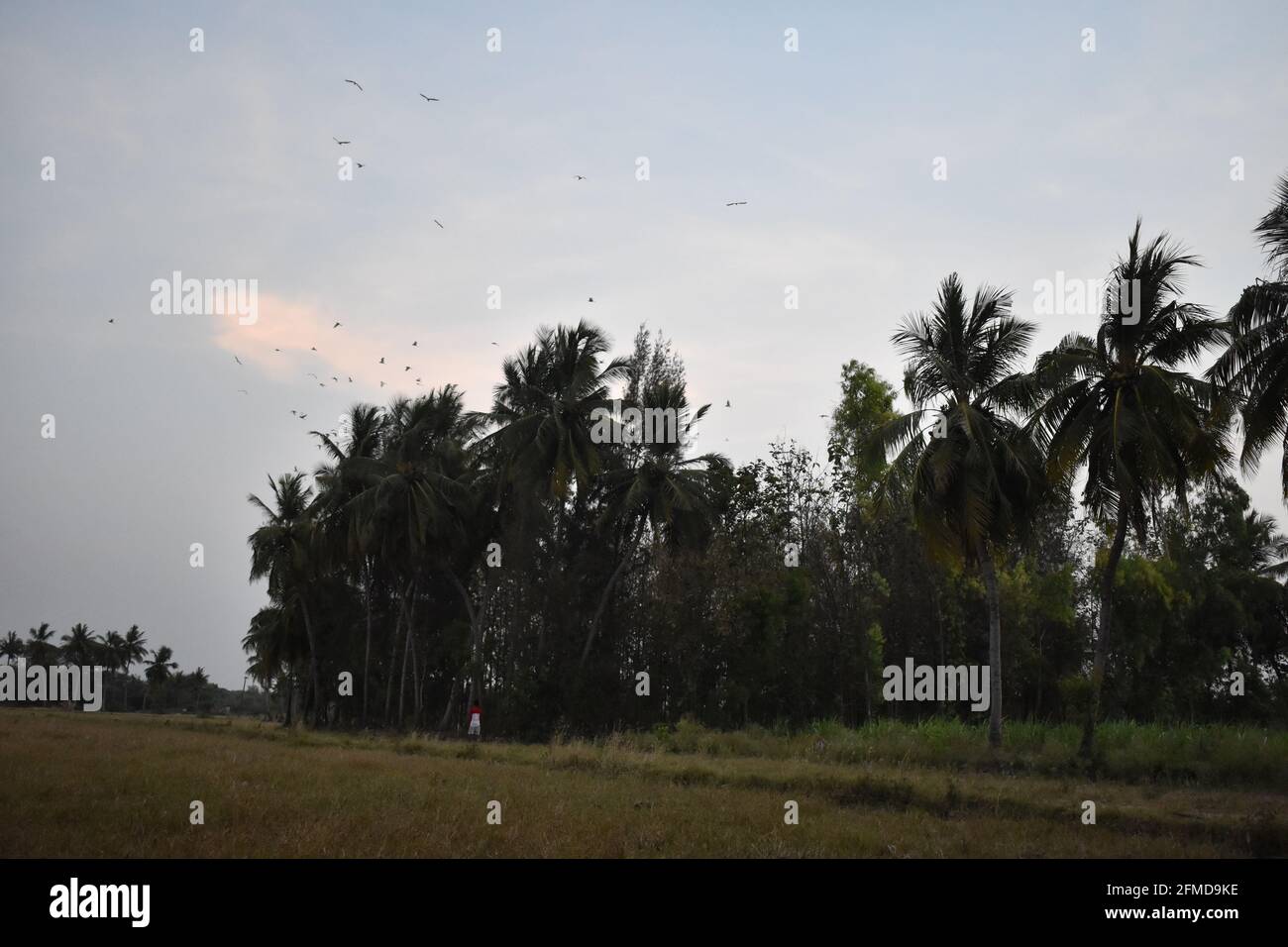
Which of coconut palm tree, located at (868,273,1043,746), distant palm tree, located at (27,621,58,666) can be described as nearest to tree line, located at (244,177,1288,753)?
coconut palm tree, located at (868,273,1043,746)

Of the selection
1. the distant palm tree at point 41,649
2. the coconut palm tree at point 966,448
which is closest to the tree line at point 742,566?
the coconut palm tree at point 966,448

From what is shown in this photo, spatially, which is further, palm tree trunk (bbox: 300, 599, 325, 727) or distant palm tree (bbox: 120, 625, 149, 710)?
distant palm tree (bbox: 120, 625, 149, 710)

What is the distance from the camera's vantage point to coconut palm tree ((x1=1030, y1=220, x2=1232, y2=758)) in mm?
18391

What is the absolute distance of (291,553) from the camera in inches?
1635

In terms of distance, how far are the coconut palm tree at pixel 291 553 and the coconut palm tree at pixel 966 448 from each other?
2830 centimetres

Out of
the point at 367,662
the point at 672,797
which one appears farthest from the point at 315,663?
the point at 672,797

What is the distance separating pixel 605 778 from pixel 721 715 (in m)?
16.4

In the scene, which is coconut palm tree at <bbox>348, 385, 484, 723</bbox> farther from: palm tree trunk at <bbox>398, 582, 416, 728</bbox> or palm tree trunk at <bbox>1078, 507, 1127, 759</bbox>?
palm tree trunk at <bbox>1078, 507, 1127, 759</bbox>

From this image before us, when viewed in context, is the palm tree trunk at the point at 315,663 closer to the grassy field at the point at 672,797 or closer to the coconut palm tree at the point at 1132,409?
the grassy field at the point at 672,797

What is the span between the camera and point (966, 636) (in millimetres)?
36531

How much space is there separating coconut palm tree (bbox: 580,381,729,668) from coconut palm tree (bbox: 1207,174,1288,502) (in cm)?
1731

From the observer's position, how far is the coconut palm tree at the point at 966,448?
20844 millimetres

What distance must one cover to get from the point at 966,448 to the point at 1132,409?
377cm
